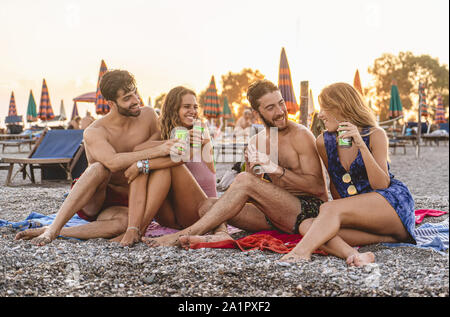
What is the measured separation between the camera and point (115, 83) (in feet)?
11.5

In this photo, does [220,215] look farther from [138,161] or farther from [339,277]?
[339,277]

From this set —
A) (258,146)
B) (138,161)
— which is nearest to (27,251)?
(138,161)

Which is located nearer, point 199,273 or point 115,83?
point 199,273

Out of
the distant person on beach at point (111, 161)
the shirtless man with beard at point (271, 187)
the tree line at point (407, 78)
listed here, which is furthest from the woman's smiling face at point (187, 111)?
the tree line at point (407, 78)

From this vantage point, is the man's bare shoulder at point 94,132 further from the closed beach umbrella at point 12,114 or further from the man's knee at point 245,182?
the closed beach umbrella at point 12,114

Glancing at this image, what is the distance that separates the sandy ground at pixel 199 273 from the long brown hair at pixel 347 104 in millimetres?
964

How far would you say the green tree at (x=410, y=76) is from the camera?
3697 centimetres

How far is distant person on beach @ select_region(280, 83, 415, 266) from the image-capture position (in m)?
2.66

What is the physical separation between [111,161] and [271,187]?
1.37m

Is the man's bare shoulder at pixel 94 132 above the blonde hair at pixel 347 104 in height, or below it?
below

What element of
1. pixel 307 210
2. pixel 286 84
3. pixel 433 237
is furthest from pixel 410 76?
pixel 307 210

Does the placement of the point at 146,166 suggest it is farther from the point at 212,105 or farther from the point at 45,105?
the point at 45,105

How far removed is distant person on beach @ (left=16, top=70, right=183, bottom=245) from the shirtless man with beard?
561 mm
